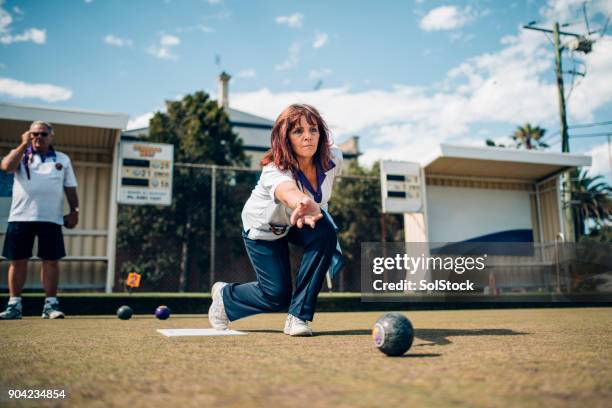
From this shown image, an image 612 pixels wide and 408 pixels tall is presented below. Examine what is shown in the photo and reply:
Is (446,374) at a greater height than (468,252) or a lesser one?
lesser

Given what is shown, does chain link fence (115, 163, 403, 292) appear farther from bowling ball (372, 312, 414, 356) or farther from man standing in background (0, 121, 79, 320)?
bowling ball (372, 312, 414, 356)

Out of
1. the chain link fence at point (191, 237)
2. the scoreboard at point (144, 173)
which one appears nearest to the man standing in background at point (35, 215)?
the scoreboard at point (144, 173)

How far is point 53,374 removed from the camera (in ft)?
6.30

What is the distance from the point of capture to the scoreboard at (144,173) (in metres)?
11.6

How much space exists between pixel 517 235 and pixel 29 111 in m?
14.3

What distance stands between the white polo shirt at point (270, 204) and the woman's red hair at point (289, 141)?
6cm

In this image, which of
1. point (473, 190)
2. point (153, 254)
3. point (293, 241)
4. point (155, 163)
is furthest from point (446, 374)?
point (153, 254)

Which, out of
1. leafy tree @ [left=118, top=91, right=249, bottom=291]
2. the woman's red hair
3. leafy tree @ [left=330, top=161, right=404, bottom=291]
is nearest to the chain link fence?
leafy tree @ [left=118, top=91, right=249, bottom=291]

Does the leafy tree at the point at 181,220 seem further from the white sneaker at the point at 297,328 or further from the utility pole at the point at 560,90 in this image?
the white sneaker at the point at 297,328

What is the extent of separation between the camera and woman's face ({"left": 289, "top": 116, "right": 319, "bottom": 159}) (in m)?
3.56

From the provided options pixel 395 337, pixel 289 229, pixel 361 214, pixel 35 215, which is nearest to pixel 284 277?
pixel 289 229

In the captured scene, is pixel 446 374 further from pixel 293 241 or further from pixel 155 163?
pixel 155 163

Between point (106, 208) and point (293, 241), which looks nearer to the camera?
point (293, 241)

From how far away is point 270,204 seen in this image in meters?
3.57
